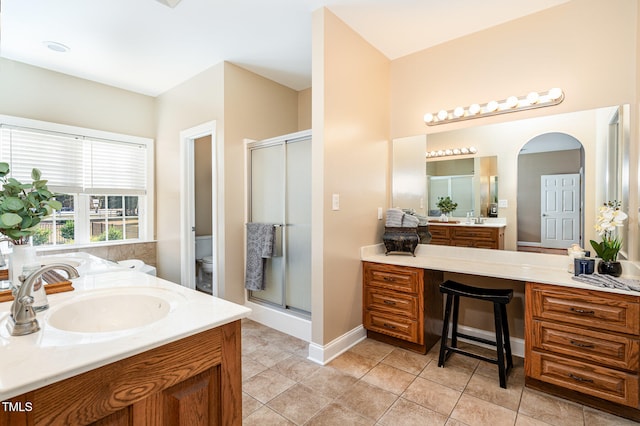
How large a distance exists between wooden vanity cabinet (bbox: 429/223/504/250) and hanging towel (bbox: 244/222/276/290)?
5.20ft

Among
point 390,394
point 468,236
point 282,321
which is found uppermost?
point 468,236

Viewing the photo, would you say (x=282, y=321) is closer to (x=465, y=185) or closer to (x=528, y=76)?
(x=465, y=185)

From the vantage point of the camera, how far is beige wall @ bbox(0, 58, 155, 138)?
319cm

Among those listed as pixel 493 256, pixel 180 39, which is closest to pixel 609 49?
pixel 493 256

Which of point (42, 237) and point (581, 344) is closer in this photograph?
point (581, 344)

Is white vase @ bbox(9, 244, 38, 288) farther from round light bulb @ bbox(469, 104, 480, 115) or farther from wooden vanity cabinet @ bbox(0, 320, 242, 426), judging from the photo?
round light bulb @ bbox(469, 104, 480, 115)

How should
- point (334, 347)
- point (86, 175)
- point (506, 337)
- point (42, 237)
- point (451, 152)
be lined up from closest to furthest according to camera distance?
point (506, 337) → point (334, 347) → point (451, 152) → point (42, 237) → point (86, 175)

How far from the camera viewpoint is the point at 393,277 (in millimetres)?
2596

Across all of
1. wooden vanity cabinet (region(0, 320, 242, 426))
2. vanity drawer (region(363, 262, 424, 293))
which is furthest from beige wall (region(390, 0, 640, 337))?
wooden vanity cabinet (region(0, 320, 242, 426))

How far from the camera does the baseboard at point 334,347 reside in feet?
7.89

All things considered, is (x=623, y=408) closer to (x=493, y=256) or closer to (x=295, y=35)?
(x=493, y=256)

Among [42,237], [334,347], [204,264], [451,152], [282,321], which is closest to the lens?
[334,347]

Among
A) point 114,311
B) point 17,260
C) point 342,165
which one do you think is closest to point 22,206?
point 17,260

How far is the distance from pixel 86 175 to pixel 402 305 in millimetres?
3891
